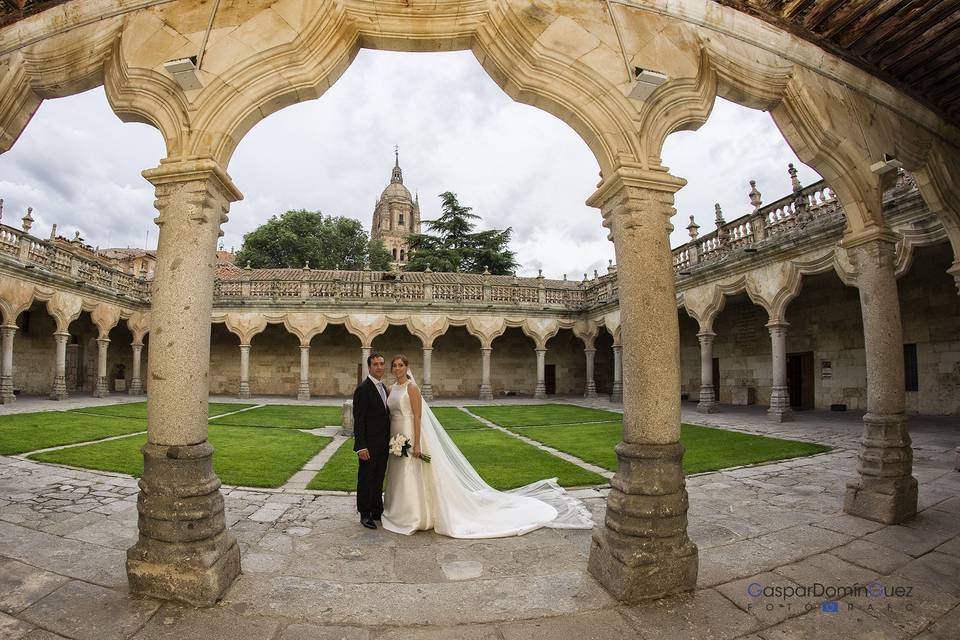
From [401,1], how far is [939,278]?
1444 cm

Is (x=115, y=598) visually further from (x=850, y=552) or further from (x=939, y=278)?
(x=939, y=278)

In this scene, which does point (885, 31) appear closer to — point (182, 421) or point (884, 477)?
point (884, 477)

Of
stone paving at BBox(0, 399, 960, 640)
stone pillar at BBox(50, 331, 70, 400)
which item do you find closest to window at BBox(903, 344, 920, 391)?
stone paving at BBox(0, 399, 960, 640)

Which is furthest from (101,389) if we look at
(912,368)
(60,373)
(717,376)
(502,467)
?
(912,368)

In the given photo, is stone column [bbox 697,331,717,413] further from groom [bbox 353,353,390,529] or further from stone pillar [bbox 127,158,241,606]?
stone pillar [bbox 127,158,241,606]

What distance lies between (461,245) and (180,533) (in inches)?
1381

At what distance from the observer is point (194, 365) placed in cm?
304

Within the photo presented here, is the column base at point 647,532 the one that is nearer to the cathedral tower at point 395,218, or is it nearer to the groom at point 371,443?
the groom at point 371,443

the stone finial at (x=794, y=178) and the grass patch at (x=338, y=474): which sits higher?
the stone finial at (x=794, y=178)

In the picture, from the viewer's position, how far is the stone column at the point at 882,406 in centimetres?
431

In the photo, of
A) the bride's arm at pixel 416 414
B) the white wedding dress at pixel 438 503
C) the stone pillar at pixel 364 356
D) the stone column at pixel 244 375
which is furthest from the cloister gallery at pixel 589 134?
the stone column at pixel 244 375

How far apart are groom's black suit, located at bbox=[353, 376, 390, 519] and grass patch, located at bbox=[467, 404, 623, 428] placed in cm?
776

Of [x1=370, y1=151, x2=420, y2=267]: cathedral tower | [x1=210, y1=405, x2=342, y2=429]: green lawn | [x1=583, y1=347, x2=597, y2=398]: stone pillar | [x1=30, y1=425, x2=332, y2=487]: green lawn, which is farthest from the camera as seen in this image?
[x1=370, y1=151, x2=420, y2=267]: cathedral tower

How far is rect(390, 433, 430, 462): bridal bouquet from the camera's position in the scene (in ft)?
13.9
